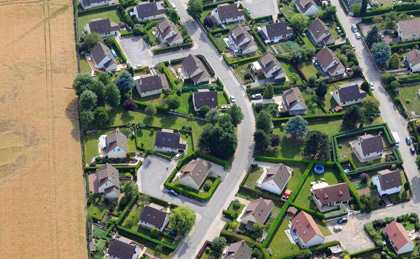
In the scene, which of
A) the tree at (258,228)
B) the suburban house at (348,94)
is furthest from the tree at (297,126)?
the tree at (258,228)

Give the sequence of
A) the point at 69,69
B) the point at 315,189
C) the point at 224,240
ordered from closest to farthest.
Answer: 1. the point at 224,240
2. the point at 315,189
3. the point at 69,69

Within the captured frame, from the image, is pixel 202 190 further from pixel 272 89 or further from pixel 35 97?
pixel 35 97

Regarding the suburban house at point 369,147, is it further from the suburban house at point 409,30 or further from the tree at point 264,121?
the suburban house at point 409,30

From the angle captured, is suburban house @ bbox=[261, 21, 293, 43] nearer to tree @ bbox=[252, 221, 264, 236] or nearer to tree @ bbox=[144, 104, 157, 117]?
tree @ bbox=[144, 104, 157, 117]

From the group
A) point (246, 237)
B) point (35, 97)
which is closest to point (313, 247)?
point (246, 237)

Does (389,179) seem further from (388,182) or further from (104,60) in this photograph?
(104,60)

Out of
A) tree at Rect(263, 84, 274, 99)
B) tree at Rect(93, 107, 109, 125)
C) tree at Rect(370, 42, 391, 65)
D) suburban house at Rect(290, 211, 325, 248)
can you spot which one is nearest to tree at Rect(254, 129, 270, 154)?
tree at Rect(263, 84, 274, 99)

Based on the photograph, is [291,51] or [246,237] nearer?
[246,237]
